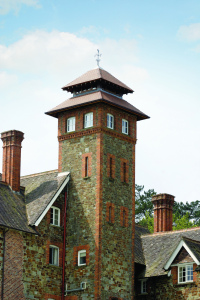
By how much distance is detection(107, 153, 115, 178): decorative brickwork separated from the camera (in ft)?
165

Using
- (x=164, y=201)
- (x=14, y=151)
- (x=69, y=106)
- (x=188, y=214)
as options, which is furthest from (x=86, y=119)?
(x=188, y=214)

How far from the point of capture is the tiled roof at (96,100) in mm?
→ 50969

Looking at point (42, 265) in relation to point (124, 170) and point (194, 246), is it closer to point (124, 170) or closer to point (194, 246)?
point (124, 170)

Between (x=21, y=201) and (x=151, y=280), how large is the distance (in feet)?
32.3

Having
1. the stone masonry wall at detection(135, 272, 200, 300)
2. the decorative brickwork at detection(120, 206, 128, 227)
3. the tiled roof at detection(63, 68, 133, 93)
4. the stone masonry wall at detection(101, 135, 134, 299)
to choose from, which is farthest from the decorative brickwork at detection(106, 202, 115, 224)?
the tiled roof at detection(63, 68, 133, 93)

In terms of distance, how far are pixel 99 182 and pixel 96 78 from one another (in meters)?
7.25

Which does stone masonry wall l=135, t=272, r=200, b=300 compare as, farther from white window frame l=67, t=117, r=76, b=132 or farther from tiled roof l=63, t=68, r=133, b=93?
tiled roof l=63, t=68, r=133, b=93

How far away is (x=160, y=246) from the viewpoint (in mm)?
52562

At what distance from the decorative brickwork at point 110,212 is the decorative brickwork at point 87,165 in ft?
7.79

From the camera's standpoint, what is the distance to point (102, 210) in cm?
4900

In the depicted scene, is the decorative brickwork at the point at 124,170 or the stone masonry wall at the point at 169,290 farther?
the decorative brickwork at the point at 124,170

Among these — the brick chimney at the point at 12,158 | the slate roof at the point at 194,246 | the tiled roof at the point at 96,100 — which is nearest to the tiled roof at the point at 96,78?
the tiled roof at the point at 96,100

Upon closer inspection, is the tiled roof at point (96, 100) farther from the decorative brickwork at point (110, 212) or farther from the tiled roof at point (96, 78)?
the decorative brickwork at point (110, 212)

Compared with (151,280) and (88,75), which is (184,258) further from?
(88,75)
